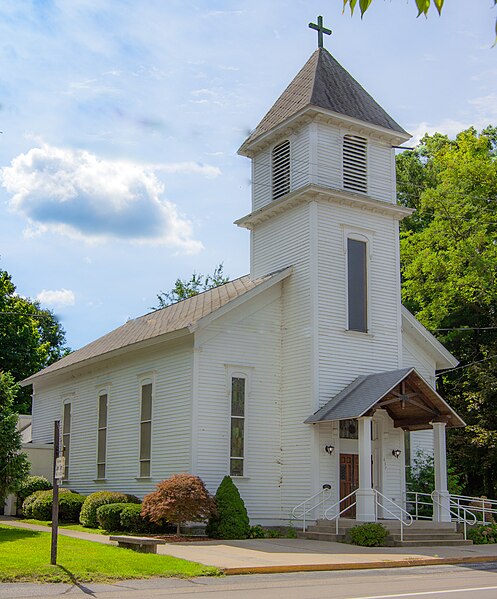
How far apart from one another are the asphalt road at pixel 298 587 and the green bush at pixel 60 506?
13144 millimetres

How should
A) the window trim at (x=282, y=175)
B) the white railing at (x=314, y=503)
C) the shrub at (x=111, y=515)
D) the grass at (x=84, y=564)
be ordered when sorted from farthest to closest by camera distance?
the window trim at (x=282, y=175) → the white railing at (x=314, y=503) → the shrub at (x=111, y=515) → the grass at (x=84, y=564)

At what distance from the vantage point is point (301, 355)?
25688mm

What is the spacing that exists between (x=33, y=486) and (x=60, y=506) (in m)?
3.58

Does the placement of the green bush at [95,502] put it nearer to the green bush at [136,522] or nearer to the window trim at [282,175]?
the green bush at [136,522]

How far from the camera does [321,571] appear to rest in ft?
53.1

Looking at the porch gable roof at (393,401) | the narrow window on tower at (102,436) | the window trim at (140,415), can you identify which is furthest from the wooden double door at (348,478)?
the narrow window on tower at (102,436)

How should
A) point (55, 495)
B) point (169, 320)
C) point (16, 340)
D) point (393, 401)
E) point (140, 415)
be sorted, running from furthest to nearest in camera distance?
point (16, 340) < point (169, 320) < point (140, 415) < point (393, 401) < point (55, 495)

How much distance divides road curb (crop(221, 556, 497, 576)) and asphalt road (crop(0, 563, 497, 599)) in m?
0.32

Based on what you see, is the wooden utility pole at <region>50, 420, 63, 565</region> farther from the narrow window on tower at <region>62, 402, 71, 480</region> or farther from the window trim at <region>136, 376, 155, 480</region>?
the narrow window on tower at <region>62, 402, 71, 480</region>

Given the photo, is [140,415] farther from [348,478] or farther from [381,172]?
[381,172]

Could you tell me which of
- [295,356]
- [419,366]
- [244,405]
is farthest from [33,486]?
[419,366]

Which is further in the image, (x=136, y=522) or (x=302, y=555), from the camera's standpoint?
(x=136, y=522)

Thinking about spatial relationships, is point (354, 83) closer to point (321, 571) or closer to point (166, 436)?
point (166, 436)

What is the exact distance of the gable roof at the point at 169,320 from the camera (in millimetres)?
25891
